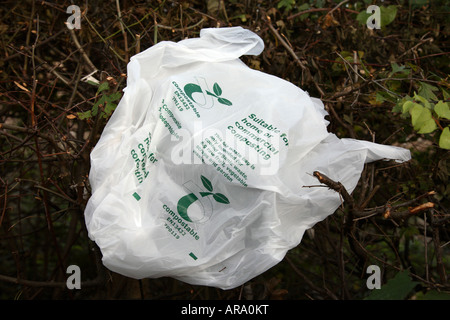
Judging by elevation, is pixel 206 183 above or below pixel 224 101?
below

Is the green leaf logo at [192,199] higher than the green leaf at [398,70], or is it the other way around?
the green leaf at [398,70]

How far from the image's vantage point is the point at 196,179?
1.31 metres

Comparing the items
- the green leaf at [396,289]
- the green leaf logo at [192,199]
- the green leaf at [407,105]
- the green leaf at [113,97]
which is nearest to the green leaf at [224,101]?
the green leaf logo at [192,199]

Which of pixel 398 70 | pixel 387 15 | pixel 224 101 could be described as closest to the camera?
pixel 224 101

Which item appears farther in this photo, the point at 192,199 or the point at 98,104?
the point at 98,104

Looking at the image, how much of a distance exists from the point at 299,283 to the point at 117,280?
95 centimetres

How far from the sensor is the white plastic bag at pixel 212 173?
1269 millimetres

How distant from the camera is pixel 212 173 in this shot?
4.24ft

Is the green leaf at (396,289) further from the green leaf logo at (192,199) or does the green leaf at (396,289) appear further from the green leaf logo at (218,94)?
the green leaf logo at (218,94)

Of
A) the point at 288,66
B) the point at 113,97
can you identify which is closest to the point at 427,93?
the point at 288,66

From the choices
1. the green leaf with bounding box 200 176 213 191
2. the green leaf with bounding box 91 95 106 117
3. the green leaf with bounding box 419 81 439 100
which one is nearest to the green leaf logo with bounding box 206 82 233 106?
the green leaf with bounding box 200 176 213 191

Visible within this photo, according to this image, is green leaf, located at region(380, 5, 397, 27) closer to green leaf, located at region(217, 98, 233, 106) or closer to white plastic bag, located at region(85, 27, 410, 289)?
white plastic bag, located at region(85, 27, 410, 289)

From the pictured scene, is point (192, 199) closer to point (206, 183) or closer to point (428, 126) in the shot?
point (206, 183)

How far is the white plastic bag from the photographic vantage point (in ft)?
4.16
